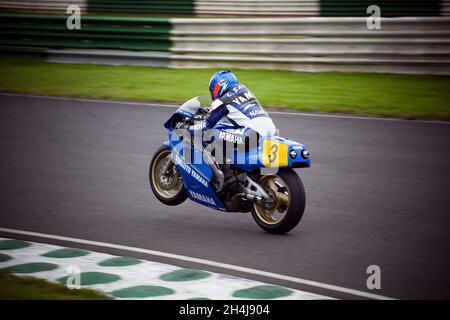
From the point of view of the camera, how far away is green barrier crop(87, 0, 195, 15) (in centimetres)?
2881

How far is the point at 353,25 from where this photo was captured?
1628 cm

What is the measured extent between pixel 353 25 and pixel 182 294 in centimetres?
1141

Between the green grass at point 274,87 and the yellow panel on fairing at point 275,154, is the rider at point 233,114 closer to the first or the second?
the yellow panel on fairing at point 275,154

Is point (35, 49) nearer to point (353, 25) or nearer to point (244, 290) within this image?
point (353, 25)

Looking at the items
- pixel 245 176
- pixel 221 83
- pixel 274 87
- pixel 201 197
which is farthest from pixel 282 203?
pixel 274 87

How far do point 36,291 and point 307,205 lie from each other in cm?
370

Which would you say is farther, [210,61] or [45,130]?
[210,61]

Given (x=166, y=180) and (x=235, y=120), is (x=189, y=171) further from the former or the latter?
(x=235, y=120)

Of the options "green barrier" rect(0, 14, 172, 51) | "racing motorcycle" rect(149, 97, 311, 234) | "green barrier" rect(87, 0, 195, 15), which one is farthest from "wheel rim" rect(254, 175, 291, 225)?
"green barrier" rect(87, 0, 195, 15)

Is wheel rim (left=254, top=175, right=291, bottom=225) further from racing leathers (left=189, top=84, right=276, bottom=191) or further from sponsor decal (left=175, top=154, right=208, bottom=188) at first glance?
sponsor decal (left=175, top=154, right=208, bottom=188)

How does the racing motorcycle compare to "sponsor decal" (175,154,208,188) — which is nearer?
the racing motorcycle

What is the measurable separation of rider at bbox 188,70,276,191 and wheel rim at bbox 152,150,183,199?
37.9 inches
